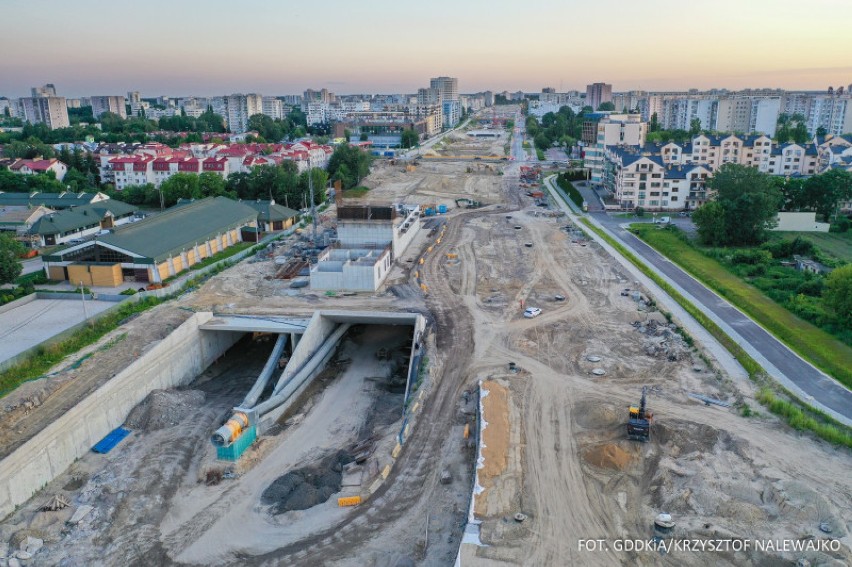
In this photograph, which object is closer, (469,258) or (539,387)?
(539,387)

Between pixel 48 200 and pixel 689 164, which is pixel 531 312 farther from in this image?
pixel 48 200

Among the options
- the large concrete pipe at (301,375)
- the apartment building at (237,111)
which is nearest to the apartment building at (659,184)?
the large concrete pipe at (301,375)

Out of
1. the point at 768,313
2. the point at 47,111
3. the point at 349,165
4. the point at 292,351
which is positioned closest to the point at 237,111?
the point at 47,111

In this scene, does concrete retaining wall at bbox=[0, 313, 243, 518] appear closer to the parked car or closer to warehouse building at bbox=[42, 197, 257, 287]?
warehouse building at bbox=[42, 197, 257, 287]

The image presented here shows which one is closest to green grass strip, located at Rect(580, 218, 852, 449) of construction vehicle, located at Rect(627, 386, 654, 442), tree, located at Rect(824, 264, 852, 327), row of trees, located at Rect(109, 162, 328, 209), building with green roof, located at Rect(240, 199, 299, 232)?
construction vehicle, located at Rect(627, 386, 654, 442)

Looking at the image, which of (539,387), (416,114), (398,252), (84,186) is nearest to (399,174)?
(84,186)

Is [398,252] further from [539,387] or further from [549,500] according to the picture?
[549,500]

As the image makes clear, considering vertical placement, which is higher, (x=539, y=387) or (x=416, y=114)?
(x=416, y=114)

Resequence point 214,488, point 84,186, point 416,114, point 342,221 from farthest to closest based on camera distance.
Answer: point 416,114 → point 84,186 → point 342,221 → point 214,488
